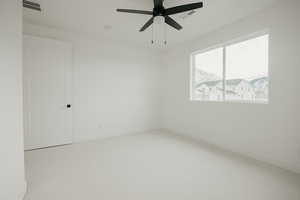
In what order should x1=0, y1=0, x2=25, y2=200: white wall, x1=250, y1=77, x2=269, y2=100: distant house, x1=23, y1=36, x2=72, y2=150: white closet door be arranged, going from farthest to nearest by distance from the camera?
x1=23, y1=36, x2=72, y2=150: white closet door < x1=250, y1=77, x2=269, y2=100: distant house < x1=0, y1=0, x2=25, y2=200: white wall

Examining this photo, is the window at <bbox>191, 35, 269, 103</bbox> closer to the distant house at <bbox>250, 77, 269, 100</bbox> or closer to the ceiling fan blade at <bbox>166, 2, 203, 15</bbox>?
the distant house at <bbox>250, 77, 269, 100</bbox>

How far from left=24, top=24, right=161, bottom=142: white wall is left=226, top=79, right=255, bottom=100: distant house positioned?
2.33m

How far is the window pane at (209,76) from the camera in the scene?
3.32m

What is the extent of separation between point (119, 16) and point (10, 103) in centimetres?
226

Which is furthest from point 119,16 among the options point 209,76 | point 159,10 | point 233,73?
point 233,73

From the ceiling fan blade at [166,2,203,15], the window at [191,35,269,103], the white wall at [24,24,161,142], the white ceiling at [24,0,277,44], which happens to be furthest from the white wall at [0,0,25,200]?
the window at [191,35,269,103]

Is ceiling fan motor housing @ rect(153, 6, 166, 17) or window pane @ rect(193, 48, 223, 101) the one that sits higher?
ceiling fan motor housing @ rect(153, 6, 166, 17)

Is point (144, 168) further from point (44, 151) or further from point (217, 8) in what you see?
point (217, 8)

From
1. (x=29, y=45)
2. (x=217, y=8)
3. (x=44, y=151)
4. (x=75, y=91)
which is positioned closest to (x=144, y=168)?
(x=44, y=151)

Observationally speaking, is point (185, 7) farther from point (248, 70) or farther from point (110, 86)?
point (110, 86)

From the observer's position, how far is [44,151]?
9.59 ft

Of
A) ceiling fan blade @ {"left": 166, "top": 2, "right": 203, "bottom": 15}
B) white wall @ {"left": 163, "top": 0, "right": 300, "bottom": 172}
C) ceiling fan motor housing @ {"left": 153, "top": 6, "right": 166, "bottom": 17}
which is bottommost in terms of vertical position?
white wall @ {"left": 163, "top": 0, "right": 300, "bottom": 172}

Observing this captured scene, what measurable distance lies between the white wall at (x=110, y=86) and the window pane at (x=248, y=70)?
236cm

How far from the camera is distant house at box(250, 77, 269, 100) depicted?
2492 millimetres
